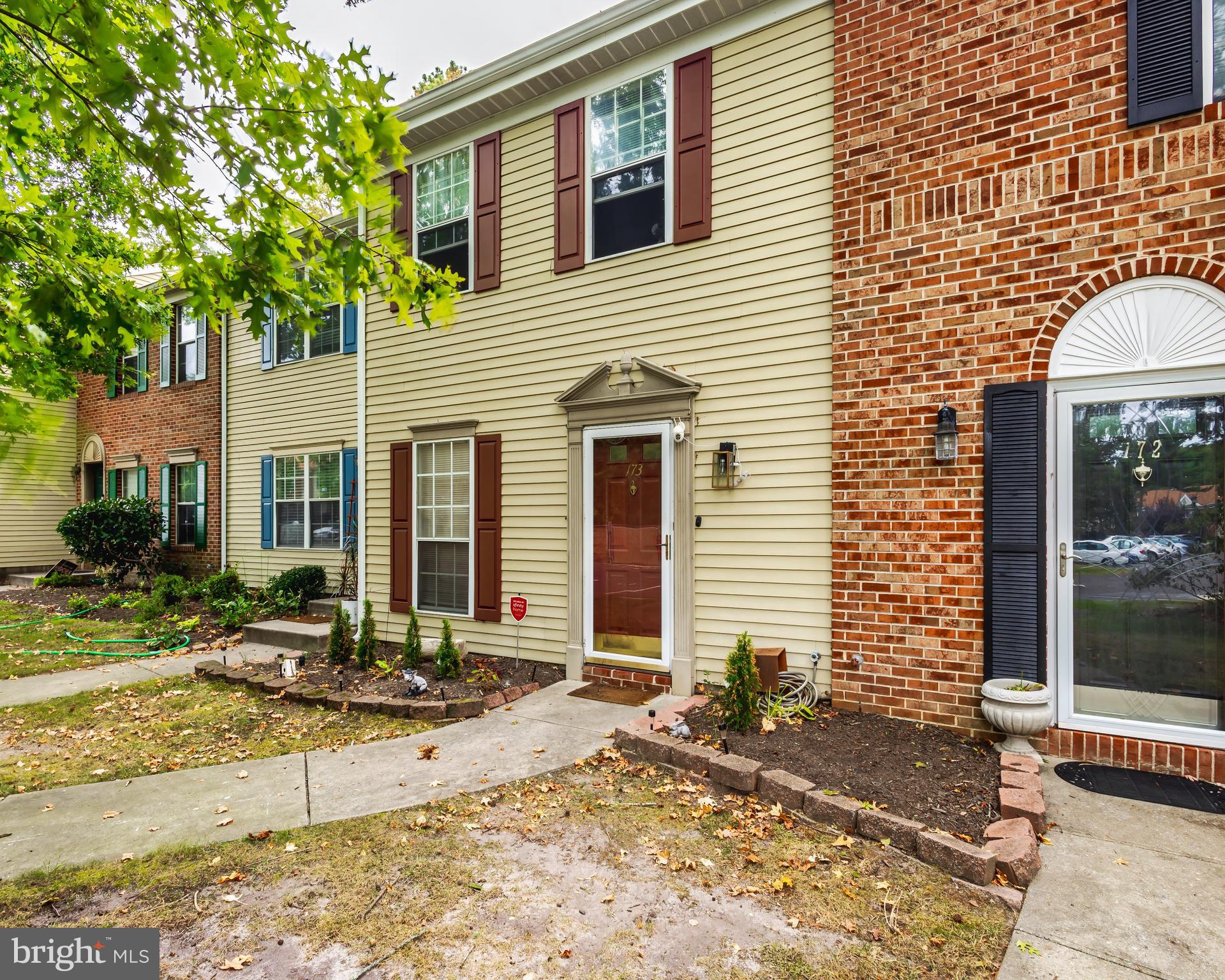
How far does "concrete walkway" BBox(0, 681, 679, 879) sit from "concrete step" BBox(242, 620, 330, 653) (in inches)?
136

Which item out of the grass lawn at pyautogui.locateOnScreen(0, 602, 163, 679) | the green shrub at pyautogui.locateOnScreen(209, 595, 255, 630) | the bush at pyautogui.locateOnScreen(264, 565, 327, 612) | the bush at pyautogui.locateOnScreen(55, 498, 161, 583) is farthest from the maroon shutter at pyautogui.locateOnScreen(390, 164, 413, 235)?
the bush at pyautogui.locateOnScreen(55, 498, 161, 583)

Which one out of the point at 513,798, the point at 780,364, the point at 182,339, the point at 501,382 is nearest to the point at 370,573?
the point at 501,382

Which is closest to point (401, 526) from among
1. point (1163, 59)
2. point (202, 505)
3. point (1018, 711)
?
point (1018, 711)

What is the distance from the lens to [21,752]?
480 centimetres

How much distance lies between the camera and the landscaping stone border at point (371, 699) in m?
5.36

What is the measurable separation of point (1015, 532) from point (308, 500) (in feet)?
31.6

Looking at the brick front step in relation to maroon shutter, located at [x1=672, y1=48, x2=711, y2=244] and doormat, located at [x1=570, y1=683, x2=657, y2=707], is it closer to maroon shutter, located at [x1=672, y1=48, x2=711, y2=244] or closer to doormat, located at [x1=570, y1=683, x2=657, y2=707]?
doormat, located at [x1=570, y1=683, x2=657, y2=707]

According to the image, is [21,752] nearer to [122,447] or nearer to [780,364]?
[780,364]

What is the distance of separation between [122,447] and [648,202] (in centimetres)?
1318

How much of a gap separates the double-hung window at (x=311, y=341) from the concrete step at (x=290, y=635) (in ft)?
13.8

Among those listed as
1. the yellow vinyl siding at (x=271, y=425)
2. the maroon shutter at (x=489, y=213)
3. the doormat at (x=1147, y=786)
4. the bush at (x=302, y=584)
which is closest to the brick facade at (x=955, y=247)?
the doormat at (x=1147, y=786)

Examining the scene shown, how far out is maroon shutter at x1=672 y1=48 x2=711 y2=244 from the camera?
5.70 m

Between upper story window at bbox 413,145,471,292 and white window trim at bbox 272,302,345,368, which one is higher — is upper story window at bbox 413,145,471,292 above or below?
above

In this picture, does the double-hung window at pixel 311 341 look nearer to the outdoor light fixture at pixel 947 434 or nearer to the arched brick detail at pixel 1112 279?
the outdoor light fixture at pixel 947 434
